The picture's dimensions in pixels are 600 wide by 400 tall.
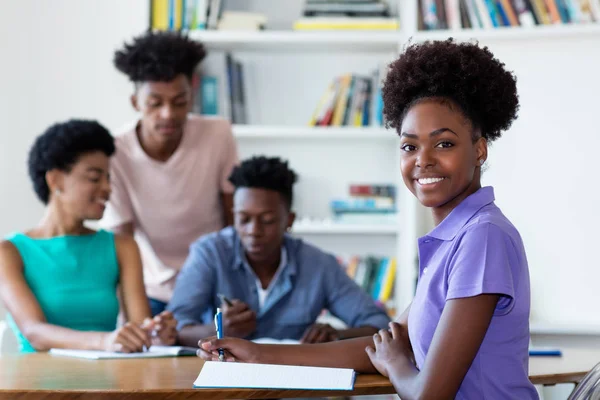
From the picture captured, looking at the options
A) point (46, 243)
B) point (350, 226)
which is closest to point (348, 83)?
point (350, 226)

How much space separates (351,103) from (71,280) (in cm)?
181

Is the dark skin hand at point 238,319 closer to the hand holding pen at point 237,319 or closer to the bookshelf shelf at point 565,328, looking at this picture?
the hand holding pen at point 237,319

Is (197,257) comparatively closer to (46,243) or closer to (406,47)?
(46,243)

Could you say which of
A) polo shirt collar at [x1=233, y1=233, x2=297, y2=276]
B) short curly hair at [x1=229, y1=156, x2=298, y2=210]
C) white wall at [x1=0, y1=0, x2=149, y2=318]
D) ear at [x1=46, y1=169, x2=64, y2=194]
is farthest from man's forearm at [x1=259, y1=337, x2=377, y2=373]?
white wall at [x1=0, y1=0, x2=149, y2=318]

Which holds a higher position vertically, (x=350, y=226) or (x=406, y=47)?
(x=406, y=47)

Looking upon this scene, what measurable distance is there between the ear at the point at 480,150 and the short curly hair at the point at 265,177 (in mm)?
1185

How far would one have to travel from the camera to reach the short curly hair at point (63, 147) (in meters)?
2.51

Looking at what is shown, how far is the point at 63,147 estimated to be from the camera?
8.22ft

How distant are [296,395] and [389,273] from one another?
244 centimetres

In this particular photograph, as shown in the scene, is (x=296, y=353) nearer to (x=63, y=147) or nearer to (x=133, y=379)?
(x=133, y=379)

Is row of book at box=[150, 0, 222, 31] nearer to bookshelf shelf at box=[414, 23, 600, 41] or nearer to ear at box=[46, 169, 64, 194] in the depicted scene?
bookshelf shelf at box=[414, 23, 600, 41]

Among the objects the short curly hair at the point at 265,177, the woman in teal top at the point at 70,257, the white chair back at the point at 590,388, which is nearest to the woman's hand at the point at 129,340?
the woman in teal top at the point at 70,257

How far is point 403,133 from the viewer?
154cm

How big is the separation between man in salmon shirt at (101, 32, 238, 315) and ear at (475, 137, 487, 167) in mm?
1577
